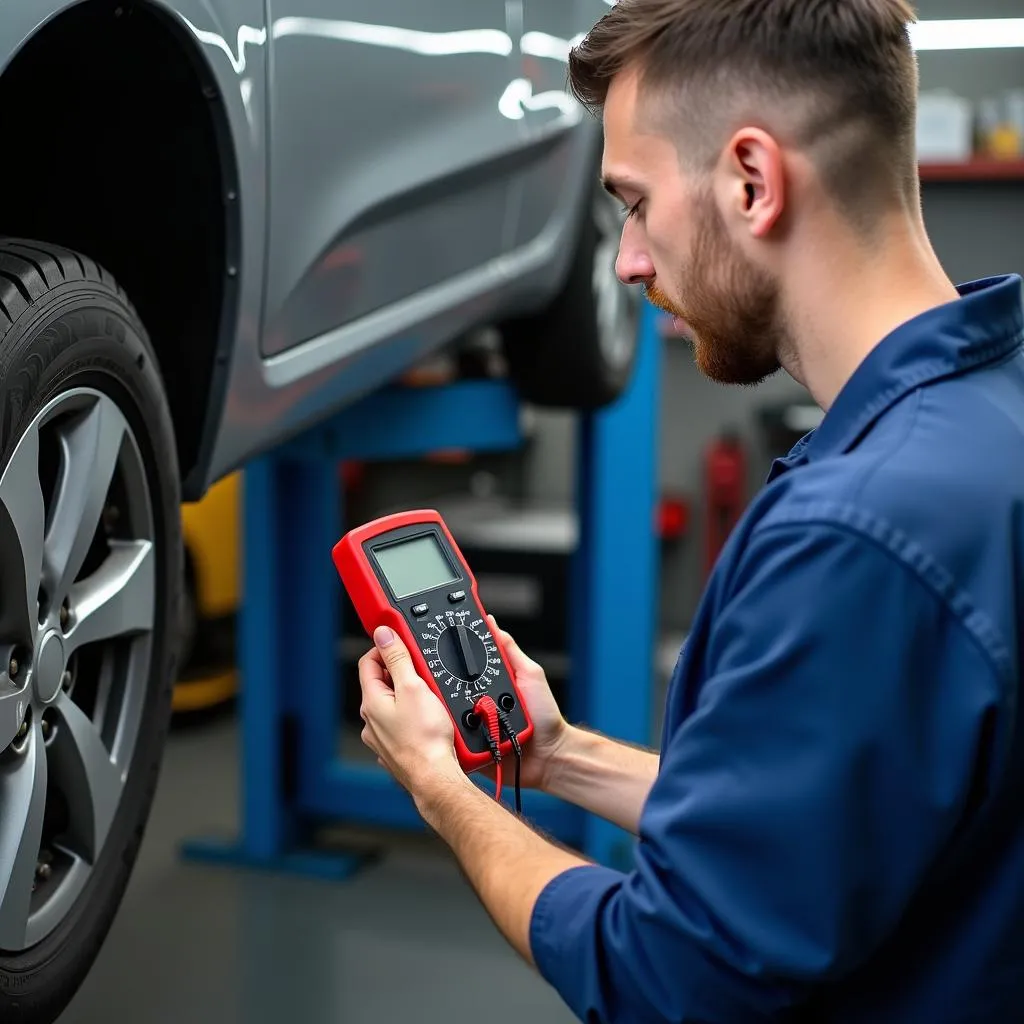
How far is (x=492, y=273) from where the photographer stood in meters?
1.77

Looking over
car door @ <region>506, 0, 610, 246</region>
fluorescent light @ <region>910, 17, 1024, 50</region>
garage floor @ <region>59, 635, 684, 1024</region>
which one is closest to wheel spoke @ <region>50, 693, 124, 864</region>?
car door @ <region>506, 0, 610, 246</region>

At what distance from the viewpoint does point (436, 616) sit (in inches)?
43.1

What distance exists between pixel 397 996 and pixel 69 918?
1.38 m

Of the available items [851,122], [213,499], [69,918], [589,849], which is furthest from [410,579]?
[213,499]

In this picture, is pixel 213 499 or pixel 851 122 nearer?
pixel 851 122

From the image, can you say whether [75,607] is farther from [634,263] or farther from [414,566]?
[634,263]

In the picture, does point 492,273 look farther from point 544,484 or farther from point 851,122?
point 544,484

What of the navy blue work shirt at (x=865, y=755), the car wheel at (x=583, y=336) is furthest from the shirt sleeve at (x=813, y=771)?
the car wheel at (x=583, y=336)

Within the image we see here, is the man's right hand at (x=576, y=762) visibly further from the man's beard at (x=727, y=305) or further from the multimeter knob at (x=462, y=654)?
the man's beard at (x=727, y=305)

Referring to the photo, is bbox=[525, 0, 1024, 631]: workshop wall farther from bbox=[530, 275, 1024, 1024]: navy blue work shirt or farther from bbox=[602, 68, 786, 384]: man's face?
bbox=[530, 275, 1024, 1024]: navy blue work shirt

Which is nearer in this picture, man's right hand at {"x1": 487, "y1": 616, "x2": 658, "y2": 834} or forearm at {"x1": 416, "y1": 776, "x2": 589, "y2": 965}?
forearm at {"x1": 416, "y1": 776, "x2": 589, "y2": 965}

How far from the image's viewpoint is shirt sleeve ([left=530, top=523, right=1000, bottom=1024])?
0.67 meters

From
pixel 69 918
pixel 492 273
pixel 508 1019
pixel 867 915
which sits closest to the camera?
pixel 867 915

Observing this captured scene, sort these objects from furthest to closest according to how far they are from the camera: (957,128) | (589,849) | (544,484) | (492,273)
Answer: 1. (544,484)
2. (957,128)
3. (589,849)
4. (492,273)
